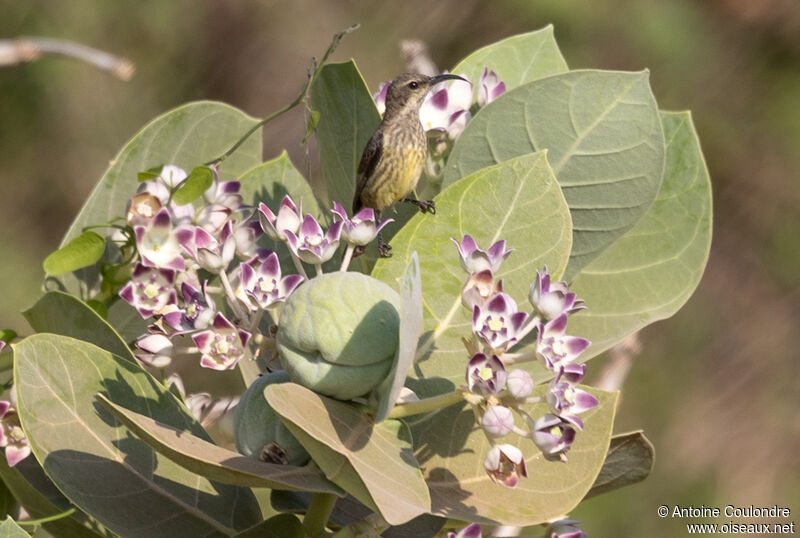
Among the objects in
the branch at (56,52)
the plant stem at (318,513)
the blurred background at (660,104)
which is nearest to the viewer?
the plant stem at (318,513)

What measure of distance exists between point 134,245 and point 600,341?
833mm

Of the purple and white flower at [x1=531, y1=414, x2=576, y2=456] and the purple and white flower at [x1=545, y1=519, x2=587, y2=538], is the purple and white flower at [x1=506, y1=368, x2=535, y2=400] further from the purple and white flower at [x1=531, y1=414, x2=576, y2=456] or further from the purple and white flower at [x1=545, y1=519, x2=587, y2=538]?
the purple and white flower at [x1=545, y1=519, x2=587, y2=538]

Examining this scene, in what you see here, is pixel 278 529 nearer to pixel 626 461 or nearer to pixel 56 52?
pixel 626 461

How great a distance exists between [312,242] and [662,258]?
0.65 meters

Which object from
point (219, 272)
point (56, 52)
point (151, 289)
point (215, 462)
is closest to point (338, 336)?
point (215, 462)

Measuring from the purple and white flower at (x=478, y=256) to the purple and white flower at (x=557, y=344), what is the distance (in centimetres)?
11

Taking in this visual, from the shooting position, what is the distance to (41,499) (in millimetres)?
1527

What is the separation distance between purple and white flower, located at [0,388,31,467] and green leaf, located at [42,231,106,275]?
288mm

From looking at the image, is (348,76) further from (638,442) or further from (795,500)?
(795,500)

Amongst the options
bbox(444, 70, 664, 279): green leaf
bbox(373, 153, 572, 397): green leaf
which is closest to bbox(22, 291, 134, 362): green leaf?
bbox(373, 153, 572, 397): green leaf

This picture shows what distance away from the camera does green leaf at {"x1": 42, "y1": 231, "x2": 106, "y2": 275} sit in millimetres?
1714

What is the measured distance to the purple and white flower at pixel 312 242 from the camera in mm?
1381

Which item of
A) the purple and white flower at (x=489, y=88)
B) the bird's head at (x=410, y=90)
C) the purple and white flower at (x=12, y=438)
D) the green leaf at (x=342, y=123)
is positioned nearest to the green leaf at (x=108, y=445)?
the purple and white flower at (x=12, y=438)

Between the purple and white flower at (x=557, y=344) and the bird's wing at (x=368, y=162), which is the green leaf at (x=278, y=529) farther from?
the bird's wing at (x=368, y=162)
